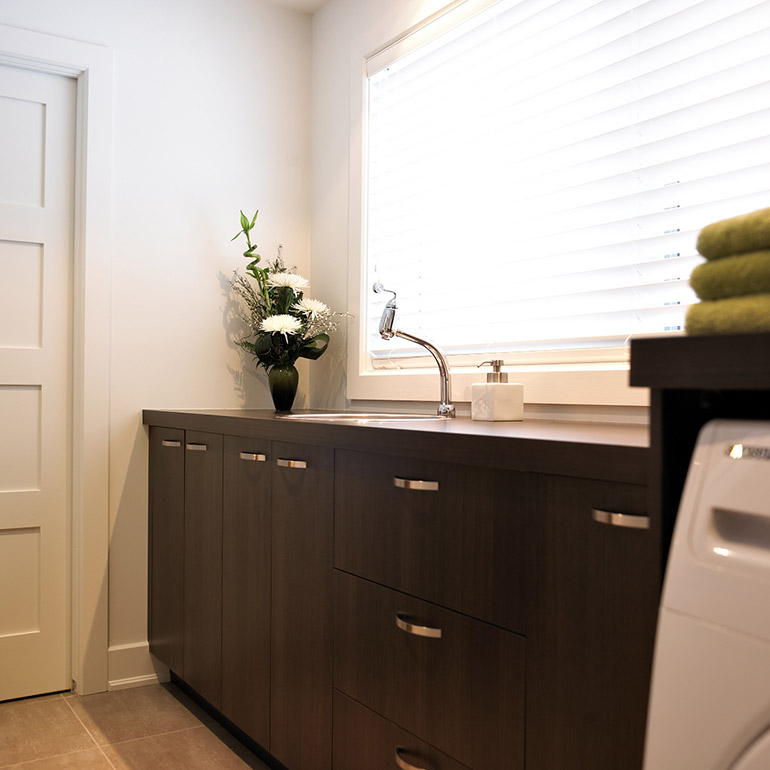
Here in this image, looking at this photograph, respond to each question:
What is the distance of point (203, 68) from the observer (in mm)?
2785

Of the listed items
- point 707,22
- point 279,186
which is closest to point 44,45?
point 279,186

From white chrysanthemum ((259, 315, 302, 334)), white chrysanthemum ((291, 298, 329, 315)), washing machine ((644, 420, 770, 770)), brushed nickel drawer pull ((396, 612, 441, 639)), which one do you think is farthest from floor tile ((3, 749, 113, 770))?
washing machine ((644, 420, 770, 770))

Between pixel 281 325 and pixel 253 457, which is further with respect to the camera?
pixel 281 325

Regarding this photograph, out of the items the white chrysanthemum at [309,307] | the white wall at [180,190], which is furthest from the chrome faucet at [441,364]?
the white wall at [180,190]

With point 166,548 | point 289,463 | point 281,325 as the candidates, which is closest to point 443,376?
point 289,463

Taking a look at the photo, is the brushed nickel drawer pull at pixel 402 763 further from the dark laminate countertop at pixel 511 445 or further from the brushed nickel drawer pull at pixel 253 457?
the brushed nickel drawer pull at pixel 253 457

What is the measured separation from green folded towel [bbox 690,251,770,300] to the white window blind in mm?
759

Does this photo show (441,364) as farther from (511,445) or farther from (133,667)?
(133,667)

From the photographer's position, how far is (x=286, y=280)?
2.68 m

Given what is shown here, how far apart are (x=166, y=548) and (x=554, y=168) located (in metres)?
1.67

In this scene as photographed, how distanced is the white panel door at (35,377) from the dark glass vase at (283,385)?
675mm

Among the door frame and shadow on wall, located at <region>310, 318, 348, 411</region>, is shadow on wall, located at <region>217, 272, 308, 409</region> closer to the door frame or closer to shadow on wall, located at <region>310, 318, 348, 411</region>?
shadow on wall, located at <region>310, 318, 348, 411</region>

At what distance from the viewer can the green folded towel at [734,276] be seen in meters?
0.80

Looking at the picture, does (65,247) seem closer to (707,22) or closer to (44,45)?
Result: (44,45)
